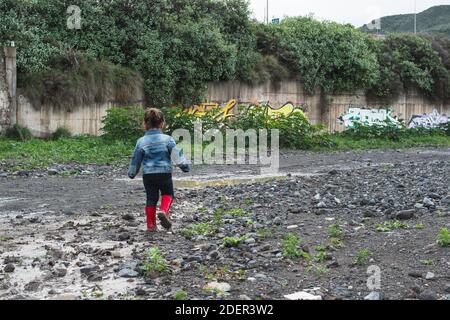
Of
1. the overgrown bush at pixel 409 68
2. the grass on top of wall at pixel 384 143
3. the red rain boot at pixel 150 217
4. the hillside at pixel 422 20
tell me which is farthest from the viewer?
the hillside at pixel 422 20

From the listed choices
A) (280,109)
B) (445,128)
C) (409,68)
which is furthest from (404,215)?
(445,128)

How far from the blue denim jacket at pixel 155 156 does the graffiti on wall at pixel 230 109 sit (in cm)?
1489

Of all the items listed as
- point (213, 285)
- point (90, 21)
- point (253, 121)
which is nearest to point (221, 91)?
point (253, 121)

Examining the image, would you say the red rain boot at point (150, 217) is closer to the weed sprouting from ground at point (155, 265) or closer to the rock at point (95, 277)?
the weed sprouting from ground at point (155, 265)

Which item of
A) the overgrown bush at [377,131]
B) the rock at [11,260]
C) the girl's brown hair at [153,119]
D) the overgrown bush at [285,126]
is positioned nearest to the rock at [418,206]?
the girl's brown hair at [153,119]

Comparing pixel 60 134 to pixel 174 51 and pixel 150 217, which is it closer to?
pixel 174 51

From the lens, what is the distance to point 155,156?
7.86m

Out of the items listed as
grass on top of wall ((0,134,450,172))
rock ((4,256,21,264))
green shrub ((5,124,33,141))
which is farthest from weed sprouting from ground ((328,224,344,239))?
green shrub ((5,124,33,141))

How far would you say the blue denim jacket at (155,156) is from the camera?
7.84m

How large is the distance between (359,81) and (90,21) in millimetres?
13050

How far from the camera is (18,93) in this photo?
2002 centimetres

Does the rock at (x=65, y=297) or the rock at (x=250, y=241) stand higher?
the rock at (x=250, y=241)

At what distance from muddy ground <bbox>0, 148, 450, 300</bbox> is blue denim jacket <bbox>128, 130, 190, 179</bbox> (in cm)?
76

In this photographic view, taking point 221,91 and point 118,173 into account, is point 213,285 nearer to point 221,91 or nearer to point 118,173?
point 118,173
